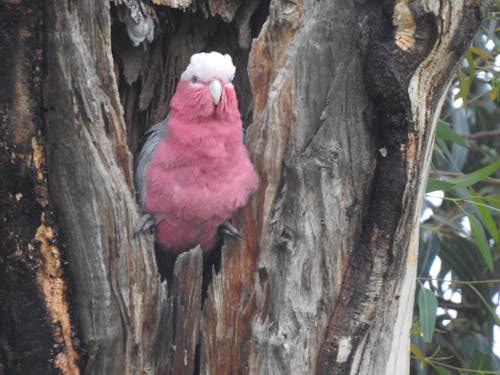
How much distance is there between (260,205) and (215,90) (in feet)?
1.10

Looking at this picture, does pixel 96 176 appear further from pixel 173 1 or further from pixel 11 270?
pixel 173 1

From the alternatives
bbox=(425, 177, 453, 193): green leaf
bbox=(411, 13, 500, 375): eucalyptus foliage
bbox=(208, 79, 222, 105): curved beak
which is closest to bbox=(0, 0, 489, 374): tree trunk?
bbox=(208, 79, 222, 105): curved beak

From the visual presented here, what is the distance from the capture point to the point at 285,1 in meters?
1.93

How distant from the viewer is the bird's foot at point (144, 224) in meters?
1.87

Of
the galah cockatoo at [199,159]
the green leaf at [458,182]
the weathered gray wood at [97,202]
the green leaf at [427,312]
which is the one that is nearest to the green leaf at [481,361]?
the green leaf at [427,312]

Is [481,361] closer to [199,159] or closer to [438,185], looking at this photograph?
[438,185]

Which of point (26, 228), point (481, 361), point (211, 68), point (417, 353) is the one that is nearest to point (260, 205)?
point (211, 68)

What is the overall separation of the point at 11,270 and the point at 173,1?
90 centimetres

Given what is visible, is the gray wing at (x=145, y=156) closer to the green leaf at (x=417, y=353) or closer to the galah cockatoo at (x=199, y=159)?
the galah cockatoo at (x=199, y=159)

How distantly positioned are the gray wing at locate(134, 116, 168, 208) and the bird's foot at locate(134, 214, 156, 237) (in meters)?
0.14

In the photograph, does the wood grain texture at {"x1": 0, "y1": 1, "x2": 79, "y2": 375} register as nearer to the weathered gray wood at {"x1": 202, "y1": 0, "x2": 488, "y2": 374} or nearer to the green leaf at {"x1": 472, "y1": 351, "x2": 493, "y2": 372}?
the weathered gray wood at {"x1": 202, "y1": 0, "x2": 488, "y2": 374}

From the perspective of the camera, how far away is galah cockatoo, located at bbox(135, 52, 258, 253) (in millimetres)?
2080

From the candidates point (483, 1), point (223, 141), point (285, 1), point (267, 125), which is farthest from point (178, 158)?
point (483, 1)

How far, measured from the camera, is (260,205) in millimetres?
1988
